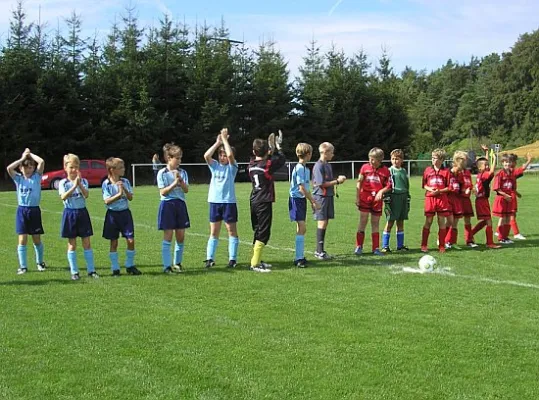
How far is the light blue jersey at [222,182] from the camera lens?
9375 millimetres

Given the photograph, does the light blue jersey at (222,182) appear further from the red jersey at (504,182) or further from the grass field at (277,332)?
the red jersey at (504,182)

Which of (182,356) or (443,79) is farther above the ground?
(443,79)

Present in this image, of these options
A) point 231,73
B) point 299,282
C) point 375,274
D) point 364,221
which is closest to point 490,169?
point 364,221

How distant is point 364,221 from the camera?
426 inches

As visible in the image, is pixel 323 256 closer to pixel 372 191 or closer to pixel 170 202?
pixel 372 191

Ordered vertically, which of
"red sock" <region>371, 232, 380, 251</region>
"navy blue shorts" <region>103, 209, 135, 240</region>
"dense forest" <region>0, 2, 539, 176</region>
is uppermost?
"dense forest" <region>0, 2, 539, 176</region>

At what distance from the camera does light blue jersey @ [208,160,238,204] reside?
938 cm

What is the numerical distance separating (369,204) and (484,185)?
2.69 meters

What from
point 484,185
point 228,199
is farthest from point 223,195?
point 484,185

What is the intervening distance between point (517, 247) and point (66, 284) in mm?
7921

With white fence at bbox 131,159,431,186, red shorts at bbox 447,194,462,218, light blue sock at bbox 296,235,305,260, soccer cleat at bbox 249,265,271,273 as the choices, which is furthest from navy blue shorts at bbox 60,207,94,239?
white fence at bbox 131,159,431,186

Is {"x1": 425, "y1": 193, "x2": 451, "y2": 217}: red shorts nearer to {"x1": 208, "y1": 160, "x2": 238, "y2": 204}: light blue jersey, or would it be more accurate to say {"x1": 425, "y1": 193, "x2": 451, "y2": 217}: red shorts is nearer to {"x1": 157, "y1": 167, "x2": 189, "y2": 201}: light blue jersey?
{"x1": 208, "y1": 160, "x2": 238, "y2": 204}: light blue jersey

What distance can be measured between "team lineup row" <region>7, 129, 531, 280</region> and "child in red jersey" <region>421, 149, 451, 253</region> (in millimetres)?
17

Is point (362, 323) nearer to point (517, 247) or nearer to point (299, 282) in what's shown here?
point (299, 282)
